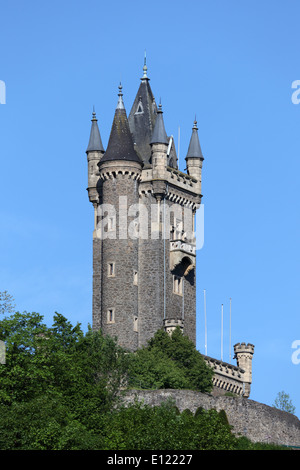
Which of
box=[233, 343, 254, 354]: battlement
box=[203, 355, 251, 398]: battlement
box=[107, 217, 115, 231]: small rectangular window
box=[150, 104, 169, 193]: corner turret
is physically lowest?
box=[203, 355, 251, 398]: battlement

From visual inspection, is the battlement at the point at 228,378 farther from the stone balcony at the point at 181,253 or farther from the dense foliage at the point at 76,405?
the dense foliage at the point at 76,405

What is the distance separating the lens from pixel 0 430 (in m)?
92.3

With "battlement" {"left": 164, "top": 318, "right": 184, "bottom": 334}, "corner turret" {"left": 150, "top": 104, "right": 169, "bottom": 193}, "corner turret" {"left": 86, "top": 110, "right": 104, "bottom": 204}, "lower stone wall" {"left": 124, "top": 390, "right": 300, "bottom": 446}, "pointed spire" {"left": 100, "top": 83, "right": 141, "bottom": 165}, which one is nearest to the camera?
"lower stone wall" {"left": 124, "top": 390, "right": 300, "bottom": 446}

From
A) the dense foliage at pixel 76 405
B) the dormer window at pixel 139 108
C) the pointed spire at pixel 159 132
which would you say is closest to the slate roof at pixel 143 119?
the dormer window at pixel 139 108

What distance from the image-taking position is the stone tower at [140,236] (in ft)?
403

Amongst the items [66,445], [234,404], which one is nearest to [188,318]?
[234,404]

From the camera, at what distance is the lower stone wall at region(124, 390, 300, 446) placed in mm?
108375

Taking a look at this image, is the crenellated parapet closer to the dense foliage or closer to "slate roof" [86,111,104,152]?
the dense foliage

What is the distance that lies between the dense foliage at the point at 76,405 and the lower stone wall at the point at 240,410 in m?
1.94

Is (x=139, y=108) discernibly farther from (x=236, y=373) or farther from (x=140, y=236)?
(x=236, y=373)

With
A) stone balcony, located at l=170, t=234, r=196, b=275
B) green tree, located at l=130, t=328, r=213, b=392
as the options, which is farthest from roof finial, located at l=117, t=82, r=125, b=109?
green tree, located at l=130, t=328, r=213, b=392

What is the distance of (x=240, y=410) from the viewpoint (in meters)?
110

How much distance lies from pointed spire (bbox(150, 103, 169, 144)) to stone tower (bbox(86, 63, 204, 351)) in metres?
0.07

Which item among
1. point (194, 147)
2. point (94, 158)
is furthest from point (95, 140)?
point (194, 147)
